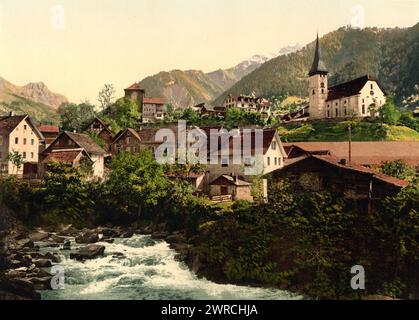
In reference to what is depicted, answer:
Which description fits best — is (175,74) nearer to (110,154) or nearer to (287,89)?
(110,154)

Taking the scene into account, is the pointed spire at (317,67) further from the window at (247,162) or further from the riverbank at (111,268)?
the riverbank at (111,268)

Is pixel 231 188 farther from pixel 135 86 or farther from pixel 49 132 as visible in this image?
pixel 49 132

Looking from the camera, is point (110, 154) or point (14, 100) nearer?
point (110, 154)

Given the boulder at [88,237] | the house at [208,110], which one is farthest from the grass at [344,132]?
the boulder at [88,237]

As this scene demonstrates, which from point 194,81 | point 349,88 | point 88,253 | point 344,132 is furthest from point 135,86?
point 349,88

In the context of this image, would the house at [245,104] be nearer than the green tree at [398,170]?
No

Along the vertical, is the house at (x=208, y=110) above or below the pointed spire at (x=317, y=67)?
below

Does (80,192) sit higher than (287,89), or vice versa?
(287,89)
